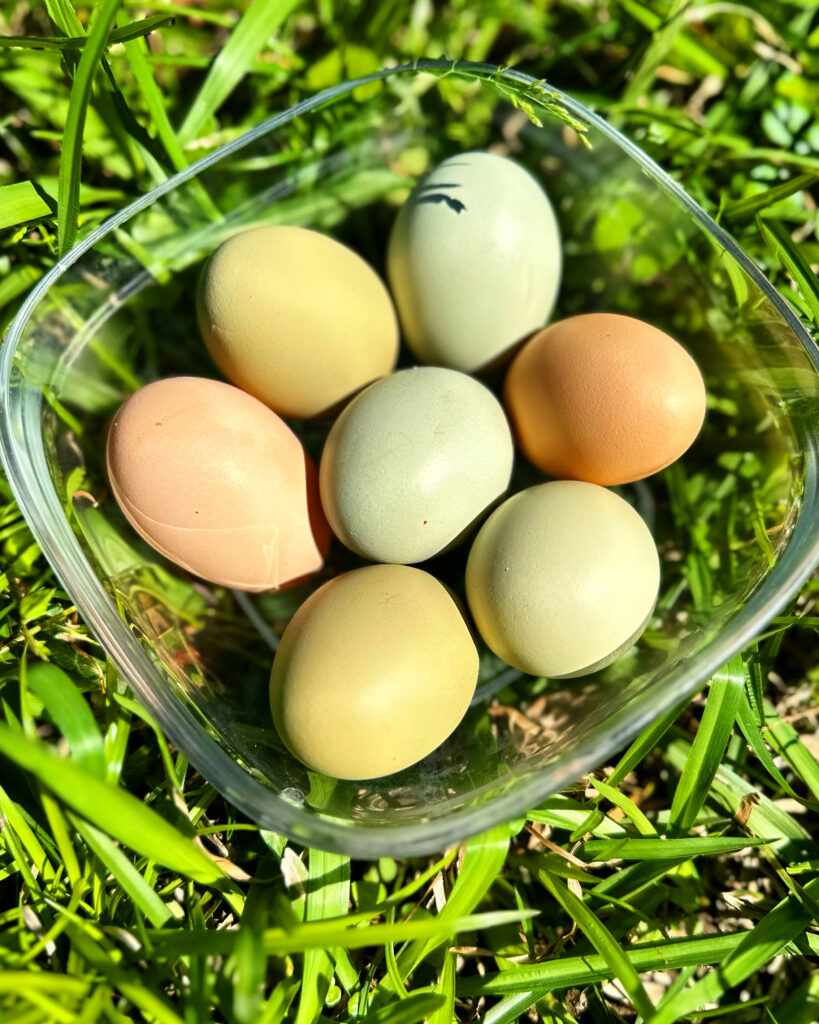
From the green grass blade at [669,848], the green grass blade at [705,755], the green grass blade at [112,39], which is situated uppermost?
the green grass blade at [112,39]

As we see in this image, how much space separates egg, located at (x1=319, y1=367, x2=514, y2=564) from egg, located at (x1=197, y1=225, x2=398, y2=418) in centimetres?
8

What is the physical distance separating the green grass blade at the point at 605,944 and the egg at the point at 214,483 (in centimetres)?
47

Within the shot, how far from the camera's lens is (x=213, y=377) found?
106cm

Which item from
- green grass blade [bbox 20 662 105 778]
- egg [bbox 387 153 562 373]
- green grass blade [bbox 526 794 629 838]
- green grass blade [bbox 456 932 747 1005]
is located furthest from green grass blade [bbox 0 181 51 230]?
green grass blade [bbox 456 932 747 1005]

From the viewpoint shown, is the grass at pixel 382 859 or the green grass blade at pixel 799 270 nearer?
the grass at pixel 382 859

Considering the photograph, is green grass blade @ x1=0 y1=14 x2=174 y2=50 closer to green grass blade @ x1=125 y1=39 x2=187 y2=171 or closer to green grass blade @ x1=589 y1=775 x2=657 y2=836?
green grass blade @ x1=125 y1=39 x2=187 y2=171

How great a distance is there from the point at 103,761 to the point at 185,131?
32.4 inches

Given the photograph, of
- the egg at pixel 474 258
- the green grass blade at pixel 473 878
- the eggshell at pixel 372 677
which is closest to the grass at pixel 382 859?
the green grass blade at pixel 473 878

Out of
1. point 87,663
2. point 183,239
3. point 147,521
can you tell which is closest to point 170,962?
point 87,663

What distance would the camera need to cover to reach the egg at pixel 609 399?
852 mm

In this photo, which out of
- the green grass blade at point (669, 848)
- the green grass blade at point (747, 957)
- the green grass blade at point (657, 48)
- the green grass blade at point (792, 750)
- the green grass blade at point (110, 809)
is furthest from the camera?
the green grass blade at point (657, 48)

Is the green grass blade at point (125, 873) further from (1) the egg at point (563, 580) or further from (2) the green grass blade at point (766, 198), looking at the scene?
(2) the green grass blade at point (766, 198)

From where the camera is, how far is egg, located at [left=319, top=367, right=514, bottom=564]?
836mm

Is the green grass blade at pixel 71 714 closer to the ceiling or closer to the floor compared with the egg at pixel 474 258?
closer to the floor
